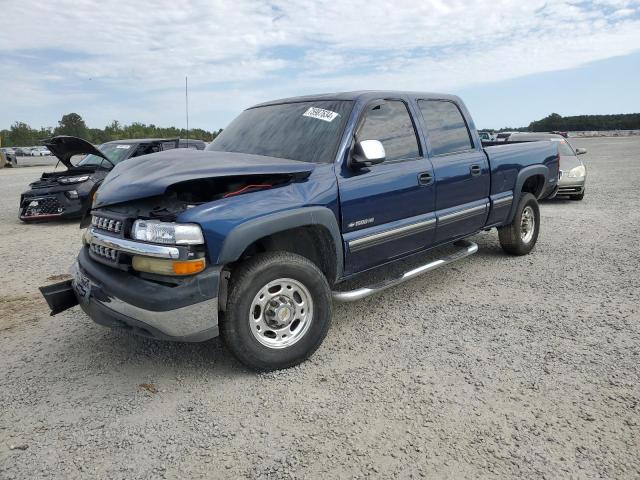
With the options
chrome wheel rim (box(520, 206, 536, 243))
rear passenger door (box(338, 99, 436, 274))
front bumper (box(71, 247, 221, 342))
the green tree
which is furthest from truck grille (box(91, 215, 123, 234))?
the green tree

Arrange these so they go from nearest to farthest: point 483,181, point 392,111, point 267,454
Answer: point 267,454 < point 392,111 < point 483,181

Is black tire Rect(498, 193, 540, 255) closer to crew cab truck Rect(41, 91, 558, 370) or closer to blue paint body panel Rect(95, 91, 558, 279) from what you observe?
blue paint body panel Rect(95, 91, 558, 279)

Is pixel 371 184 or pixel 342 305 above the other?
pixel 371 184

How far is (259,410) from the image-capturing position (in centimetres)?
275

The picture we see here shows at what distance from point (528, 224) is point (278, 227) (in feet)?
13.7

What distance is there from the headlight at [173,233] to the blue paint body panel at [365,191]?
0.05 metres

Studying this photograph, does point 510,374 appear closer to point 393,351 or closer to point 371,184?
point 393,351

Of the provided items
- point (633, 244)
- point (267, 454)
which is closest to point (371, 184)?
point (267, 454)

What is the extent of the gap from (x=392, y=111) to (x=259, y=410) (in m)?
2.73

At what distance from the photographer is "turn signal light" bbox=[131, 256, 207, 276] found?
272 cm

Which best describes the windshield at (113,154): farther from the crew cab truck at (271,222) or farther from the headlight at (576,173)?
the headlight at (576,173)

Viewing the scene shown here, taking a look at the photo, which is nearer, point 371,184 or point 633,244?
point 371,184

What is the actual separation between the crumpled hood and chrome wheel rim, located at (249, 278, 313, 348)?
2.48 ft

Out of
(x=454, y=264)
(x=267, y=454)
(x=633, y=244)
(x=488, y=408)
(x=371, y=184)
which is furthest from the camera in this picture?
(x=633, y=244)
